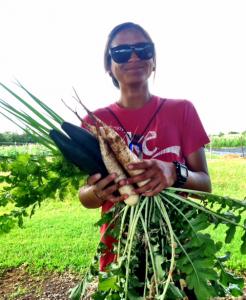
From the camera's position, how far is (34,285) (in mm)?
4590

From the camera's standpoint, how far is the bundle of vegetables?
1328 mm

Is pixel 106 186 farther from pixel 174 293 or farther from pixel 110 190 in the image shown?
pixel 174 293

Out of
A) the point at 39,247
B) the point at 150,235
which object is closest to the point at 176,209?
the point at 150,235

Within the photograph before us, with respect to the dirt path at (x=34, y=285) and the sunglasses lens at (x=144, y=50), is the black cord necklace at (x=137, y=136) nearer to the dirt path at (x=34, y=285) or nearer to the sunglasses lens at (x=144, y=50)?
the sunglasses lens at (x=144, y=50)

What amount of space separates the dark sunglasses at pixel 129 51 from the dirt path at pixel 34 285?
9.87 feet

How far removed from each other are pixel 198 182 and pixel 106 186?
50 centimetres

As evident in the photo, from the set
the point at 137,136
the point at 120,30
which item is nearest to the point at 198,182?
the point at 137,136

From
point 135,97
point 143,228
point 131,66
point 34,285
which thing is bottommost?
point 34,285

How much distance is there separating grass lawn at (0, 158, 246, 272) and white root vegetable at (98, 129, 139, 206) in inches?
138

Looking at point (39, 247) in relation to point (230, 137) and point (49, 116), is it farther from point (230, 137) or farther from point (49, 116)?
point (230, 137)

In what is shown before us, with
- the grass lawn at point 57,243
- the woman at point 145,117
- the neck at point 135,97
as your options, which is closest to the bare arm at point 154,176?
the woman at point 145,117

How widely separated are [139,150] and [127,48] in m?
0.48

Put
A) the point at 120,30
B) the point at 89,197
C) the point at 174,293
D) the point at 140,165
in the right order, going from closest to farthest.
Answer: the point at 174,293 → the point at 140,165 → the point at 89,197 → the point at 120,30

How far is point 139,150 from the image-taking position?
1.83 m
